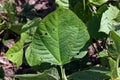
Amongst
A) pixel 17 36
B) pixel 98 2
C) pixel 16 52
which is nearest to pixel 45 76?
pixel 16 52

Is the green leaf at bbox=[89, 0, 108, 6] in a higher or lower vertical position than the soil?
higher

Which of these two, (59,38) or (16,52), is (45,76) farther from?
(16,52)

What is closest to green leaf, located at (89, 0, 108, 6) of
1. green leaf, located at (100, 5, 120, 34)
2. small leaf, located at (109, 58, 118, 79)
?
green leaf, located at (100, 5, 120, 34)

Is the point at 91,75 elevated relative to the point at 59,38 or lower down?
lower down

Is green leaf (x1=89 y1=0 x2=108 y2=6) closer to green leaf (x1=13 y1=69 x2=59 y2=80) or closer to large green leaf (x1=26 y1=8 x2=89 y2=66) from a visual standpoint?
large green leaf (x1=26 y1=8 x2=89 y2=66)

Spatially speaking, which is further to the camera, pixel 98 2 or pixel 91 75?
pixel 98 2

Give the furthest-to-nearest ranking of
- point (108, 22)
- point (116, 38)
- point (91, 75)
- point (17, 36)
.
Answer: point (17, 36), point (108, 22), point (91, 75), point (116, 38)

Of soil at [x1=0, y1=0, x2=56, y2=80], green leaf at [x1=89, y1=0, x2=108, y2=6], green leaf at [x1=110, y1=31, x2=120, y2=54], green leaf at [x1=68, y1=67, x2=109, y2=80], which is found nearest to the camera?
green leaf at [x1=110, y1=31, x2=120, y2=54]

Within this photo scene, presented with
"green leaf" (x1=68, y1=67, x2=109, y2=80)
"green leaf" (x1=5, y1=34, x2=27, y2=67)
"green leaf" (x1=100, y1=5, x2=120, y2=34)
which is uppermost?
"green leaf" (x1=100, y1=5, x2=120, y2=34)

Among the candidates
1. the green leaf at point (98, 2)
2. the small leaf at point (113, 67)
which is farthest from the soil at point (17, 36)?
the small leaf at point (113, 67)

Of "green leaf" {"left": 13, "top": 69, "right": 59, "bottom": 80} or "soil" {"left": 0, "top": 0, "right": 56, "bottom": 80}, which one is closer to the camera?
"green leaf" {"left": 13, "top": 69, "right": 59, "bottom": 80}
